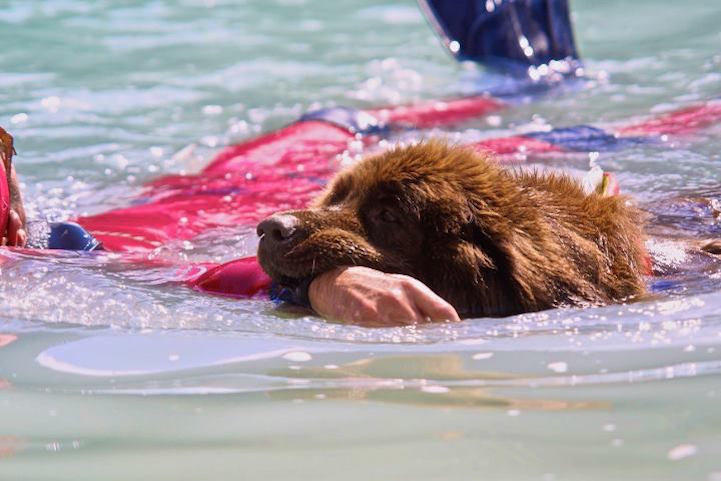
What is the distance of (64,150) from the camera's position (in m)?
7.79

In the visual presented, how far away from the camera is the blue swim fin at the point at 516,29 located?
9.28 metres

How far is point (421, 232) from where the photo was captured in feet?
12.7

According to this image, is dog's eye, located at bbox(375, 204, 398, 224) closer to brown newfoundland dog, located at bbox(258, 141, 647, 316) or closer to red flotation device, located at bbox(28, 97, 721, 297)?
brown newfoundland dog, located at bbox(258, 141, 647, 316)

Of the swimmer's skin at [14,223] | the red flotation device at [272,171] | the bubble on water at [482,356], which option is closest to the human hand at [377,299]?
the bubble on water at [482,356]

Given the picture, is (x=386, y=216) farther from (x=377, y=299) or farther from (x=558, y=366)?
(x=558, y=366)

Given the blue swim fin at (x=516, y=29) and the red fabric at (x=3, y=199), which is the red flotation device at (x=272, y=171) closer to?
the red fabric at (x=3, y=199)

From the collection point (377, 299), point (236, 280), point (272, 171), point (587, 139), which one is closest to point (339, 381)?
Answer: point (377, 299)

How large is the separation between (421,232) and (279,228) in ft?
1.47

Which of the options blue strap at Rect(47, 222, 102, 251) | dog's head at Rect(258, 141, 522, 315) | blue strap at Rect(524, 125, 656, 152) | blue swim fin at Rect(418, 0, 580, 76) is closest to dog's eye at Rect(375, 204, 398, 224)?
dog's head at Rect(258, 141, 522, 315)

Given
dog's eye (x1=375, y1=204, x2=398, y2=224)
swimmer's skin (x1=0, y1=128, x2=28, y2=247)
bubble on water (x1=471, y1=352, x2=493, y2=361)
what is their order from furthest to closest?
swimmer's skin (x1=0, y1=128, x2=28, y2=247) < dog's eye (x1=375, y1=204, x2=398, y2=224) < bubble on water (x1=471, y1=352, x2=493, y2=361)

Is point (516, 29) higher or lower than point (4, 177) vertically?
higher

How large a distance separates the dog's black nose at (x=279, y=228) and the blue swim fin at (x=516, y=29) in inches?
224

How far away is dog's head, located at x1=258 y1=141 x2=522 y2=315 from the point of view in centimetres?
379

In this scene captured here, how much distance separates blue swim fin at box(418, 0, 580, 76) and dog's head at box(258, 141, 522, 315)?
5.46m
